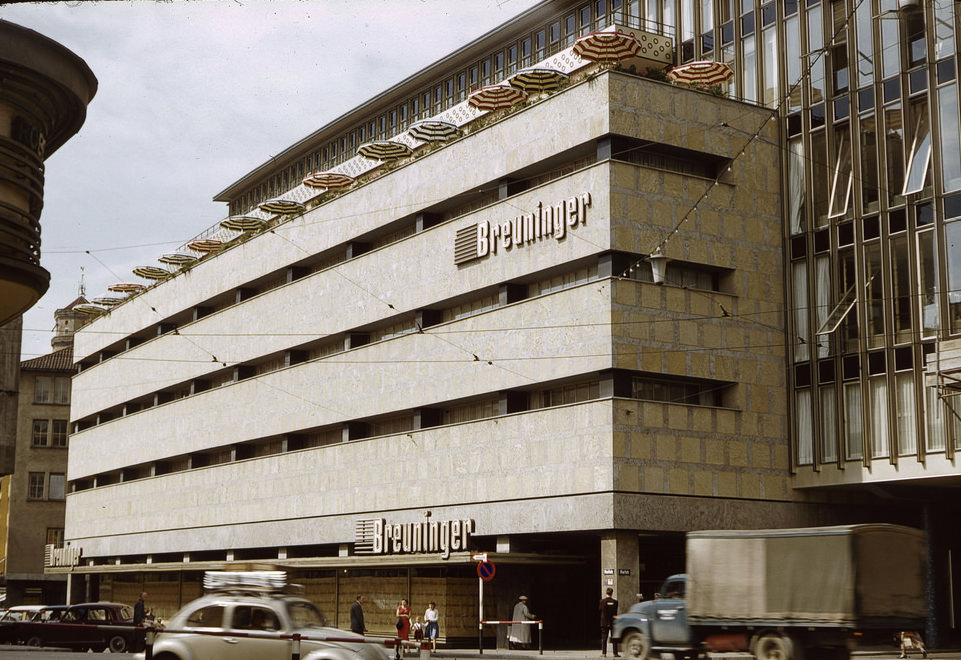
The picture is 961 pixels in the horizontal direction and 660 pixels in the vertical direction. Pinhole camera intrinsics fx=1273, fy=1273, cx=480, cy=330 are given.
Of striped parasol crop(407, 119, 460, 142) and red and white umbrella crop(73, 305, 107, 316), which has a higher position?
striped parasol crop(407, 119, 460, 142)

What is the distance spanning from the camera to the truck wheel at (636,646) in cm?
2862

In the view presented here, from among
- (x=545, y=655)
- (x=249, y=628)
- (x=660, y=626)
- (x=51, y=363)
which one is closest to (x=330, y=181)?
(x=545, y=655)

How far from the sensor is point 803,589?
25.4 meters

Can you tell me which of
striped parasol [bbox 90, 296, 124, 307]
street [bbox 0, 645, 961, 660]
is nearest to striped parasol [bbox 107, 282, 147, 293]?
striped parasol [bbox 90, 296, 124, 307]

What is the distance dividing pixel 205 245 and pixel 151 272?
5.89m

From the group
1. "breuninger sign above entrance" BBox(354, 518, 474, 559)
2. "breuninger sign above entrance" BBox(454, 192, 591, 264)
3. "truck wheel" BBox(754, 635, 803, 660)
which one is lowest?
"truck wheel" BBox(754, 635, 803, 660)

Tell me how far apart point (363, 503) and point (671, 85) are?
19.8 m

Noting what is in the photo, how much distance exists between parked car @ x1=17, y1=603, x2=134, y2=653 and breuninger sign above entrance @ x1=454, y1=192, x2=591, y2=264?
16966 mm

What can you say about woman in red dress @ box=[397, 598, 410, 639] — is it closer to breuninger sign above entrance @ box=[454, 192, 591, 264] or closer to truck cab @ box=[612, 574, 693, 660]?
truck cab @ box=[612, 574, 693, 660]

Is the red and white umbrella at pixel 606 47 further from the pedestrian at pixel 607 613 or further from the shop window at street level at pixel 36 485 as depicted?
the shop window at street level at pixel 36 485

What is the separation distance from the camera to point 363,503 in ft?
162

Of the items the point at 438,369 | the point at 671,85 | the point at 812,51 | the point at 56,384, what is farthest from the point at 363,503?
the point at 56,384

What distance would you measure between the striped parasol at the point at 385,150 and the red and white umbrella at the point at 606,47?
11118 mm

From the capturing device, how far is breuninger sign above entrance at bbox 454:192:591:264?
41.4 metres
